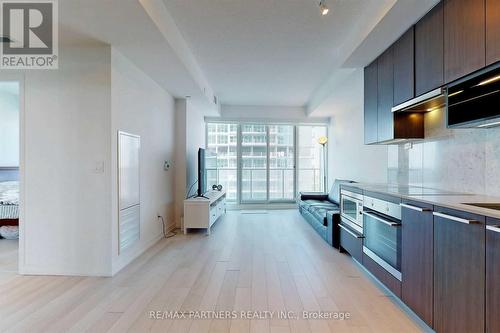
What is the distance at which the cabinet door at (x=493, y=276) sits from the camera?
128 centimetres

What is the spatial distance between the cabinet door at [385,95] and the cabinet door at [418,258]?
3.60 feet

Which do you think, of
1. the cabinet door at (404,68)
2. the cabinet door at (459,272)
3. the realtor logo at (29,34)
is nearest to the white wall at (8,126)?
the realtor logo at (29,34)

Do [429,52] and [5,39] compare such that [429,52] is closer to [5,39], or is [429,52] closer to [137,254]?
[137,254]

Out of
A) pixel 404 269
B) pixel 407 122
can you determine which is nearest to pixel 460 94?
pixel 407 122

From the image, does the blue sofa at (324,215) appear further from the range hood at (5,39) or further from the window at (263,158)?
the range hood at (5,39)

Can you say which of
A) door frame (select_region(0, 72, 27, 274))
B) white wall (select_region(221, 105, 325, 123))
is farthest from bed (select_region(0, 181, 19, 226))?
white wall (select_region(221, 105, 325, 123))

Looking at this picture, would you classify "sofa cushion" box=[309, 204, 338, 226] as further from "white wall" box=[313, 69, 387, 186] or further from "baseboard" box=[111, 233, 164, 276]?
"baseboard" box=[111, 233, 164, 276]

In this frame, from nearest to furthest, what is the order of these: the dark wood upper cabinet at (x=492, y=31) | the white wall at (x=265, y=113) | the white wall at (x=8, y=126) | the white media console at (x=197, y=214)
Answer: the dark wood upper cabinet at (x=492, y=31) < the white media console at (x=197, y=214) < the white wall at (x=8, y=126) < the white wall at (x=265, y=113)

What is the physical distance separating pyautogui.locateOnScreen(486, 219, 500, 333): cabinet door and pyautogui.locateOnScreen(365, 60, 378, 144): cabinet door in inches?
77.3

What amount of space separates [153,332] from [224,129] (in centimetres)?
550

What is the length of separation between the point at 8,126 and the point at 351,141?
7.44 meters

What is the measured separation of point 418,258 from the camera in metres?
1.89

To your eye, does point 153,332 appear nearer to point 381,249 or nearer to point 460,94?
point 381,249

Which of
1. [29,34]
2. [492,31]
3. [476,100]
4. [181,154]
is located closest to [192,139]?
[181,154]
